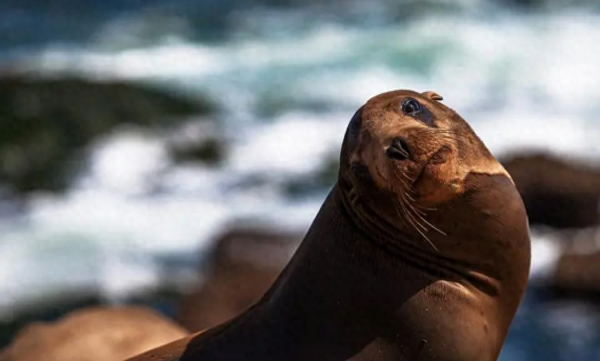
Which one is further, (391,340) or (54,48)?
(54,48)

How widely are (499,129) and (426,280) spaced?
14671 mm

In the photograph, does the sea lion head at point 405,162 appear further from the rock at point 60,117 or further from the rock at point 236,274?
the rock at point 60,117

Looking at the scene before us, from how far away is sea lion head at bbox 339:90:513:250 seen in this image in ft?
14.8

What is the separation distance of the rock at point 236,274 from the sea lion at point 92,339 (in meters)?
2.20

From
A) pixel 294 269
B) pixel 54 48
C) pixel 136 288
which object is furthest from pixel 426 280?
pixel 54 48

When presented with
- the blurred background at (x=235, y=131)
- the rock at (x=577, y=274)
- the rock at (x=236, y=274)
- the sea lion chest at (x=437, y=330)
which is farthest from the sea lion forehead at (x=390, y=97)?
the rock at (x=577, y=274)

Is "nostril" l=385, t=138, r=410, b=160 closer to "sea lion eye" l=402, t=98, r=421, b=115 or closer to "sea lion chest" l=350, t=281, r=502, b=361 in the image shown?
"sea lion eye" l=402, t=98, r=421, b=115

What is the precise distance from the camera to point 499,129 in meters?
19.1

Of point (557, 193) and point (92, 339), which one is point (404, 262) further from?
point (557, 193)

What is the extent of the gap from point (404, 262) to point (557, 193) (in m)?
9.44

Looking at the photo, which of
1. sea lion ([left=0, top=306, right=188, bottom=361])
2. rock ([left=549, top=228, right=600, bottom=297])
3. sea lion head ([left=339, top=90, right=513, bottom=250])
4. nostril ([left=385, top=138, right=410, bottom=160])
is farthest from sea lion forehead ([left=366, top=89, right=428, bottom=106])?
rock ([left=549, top=228, right=600, bottom=297])

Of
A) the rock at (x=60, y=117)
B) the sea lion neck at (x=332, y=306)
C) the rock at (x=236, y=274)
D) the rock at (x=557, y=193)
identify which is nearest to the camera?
the sea lion neck at (x=332, y=306)

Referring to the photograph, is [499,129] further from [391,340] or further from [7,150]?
[391,340]

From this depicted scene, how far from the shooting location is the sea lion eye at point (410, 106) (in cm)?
473
